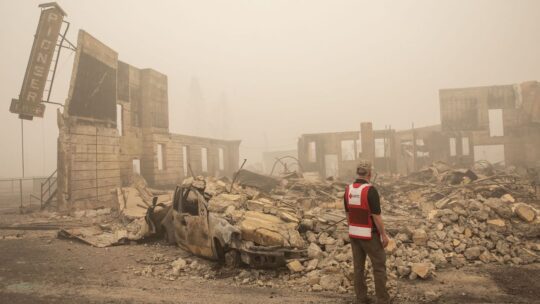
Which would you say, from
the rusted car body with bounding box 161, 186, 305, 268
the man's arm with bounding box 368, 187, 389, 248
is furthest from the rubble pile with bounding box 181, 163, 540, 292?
the man's arm with bounding box 368, 187, 389, 248

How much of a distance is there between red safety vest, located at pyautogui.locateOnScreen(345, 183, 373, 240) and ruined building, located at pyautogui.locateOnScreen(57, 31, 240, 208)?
5.81 meters

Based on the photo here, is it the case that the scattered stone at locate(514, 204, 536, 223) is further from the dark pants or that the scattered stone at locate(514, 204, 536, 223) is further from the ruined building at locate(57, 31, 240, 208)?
the ruined building at locate(57, 31, 240, 208)

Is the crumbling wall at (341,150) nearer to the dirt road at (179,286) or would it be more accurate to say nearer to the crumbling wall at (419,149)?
the crumbling wall at (419,149)

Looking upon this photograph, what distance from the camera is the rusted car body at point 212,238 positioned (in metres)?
5.09

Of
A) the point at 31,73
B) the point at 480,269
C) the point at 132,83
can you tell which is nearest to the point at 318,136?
the point at 132,83

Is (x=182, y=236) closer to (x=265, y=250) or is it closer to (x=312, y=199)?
A: (x=265, y=250)

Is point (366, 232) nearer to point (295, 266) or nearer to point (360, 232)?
point (360, 232)

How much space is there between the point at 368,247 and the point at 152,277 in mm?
3648

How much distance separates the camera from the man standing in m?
3.65

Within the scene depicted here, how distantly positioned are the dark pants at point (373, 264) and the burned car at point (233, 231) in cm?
151

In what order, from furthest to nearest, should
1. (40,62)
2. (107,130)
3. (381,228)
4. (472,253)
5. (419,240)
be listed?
(107,130)
(40,62)
(419,240)
(472,253)
(381,228)

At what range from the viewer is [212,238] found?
5422 mm

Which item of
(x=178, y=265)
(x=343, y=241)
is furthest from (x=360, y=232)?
(x=178, y=265)

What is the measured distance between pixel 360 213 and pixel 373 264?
23.6 inches
